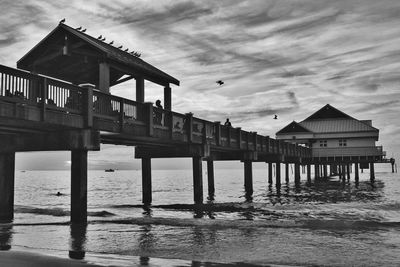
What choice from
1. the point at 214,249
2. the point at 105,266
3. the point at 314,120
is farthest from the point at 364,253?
the point at 314,120

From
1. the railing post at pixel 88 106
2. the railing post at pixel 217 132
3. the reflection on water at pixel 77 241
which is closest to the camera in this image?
the reflection on water at pixel 77 241

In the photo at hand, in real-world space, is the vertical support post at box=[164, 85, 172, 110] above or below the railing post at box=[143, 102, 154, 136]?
above

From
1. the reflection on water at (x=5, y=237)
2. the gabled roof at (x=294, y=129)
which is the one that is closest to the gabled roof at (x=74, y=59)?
the reflection on water at (x=5, y=237)

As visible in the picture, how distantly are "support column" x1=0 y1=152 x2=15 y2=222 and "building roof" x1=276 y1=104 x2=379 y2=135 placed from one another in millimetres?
45558

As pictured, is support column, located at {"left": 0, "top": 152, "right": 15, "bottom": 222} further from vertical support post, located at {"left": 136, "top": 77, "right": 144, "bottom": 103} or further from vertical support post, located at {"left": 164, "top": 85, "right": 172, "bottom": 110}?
vertical support post, located at {"left": 164, "top": 85, "right": 172, "bottom": 110}

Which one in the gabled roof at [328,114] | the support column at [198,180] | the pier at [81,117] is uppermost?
the gabled roof at [328,114]

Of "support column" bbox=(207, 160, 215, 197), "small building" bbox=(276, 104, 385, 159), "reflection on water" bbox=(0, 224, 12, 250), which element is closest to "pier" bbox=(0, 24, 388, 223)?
"reflection on water" bbox=(0, 224, 12, 250)

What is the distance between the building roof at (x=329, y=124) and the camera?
180ft

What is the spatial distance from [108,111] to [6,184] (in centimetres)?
527

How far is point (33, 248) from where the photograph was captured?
10969 millimetres

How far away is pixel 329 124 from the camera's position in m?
57.4

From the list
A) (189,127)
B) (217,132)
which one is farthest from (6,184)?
(217,132)

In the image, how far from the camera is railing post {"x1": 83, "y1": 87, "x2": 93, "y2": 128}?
1377cm

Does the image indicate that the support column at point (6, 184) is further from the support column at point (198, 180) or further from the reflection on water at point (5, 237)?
the support column at point (198, 180)
